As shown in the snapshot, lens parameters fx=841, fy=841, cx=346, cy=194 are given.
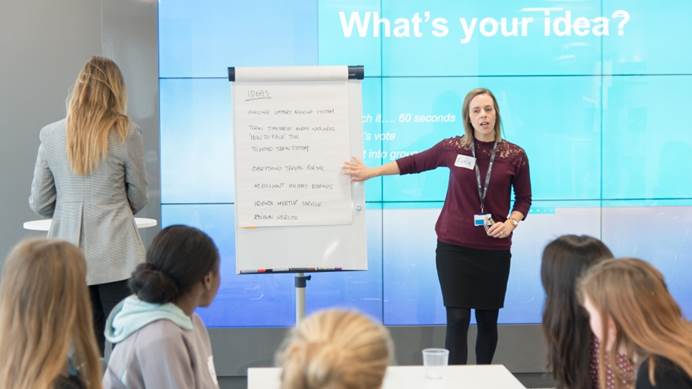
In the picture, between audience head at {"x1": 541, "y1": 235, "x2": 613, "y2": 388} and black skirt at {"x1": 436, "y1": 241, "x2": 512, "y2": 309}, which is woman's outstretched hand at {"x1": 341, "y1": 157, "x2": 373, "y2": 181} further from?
audience head at {"x1": 541, "y1": 235, "x2": 613, "y2": 388}

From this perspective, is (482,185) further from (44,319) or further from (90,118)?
(44,319)

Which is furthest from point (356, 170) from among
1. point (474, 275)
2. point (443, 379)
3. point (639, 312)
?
point (639, 312)

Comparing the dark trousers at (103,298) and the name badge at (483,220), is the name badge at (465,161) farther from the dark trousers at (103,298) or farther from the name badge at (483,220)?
the dark trousers at (103,298)

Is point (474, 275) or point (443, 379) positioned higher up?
point (474, 275)

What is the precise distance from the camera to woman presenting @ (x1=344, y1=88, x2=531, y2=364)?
13.8ft

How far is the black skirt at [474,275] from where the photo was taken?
13.9ft

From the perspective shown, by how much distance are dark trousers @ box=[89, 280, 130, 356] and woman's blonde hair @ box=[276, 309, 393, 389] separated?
2.27 meters

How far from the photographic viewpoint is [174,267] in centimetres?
238

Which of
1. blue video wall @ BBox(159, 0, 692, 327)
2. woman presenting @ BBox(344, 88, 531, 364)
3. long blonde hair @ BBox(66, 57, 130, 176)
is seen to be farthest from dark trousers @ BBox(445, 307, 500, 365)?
long blonde hair @ BBox(66, 57, 130, 176)

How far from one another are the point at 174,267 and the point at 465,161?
2.17 m

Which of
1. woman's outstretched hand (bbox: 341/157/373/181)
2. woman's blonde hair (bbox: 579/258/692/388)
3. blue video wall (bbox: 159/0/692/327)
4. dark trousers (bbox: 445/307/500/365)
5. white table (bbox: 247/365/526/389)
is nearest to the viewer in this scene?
woman's blonde hair (bbox: 579/258/692/388)

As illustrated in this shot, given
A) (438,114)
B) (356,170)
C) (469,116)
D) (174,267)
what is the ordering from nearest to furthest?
(174,267), (356,170), (469,116), (438,114)

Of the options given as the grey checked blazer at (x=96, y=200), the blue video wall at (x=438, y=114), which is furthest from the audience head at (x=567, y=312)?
the blue video wall at (x=438, y=114)

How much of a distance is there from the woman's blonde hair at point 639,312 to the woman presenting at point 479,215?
2004mm
